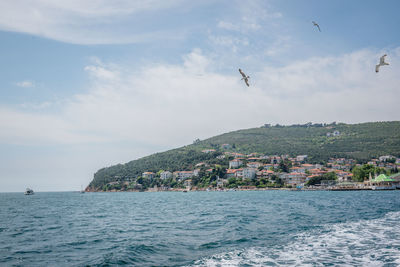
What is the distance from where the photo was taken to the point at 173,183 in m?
131

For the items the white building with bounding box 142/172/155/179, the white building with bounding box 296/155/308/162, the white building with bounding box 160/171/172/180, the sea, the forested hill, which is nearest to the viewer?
the sea

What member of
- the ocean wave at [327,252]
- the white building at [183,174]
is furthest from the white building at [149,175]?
the ocean wave at [327,252]

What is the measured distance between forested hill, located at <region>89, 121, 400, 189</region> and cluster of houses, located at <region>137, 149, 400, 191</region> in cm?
583

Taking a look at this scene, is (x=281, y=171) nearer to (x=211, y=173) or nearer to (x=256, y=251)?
(x=211, y=173)

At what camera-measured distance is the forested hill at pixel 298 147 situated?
444 ft

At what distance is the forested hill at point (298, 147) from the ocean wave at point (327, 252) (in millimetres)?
124550

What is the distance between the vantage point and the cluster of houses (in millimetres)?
106438

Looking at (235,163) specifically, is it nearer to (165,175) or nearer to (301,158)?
(301,158)

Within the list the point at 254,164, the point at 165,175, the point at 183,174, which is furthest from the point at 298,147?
the point at 165,175

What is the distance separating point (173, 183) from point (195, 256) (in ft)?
403

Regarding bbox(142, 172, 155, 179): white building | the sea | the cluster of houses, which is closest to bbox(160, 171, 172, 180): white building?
the cluster of houses

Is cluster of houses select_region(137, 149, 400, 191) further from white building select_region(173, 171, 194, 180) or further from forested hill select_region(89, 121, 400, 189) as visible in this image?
forested hill select_region(89, 121, 400, 189)

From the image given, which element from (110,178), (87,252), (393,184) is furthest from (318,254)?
(110,178)

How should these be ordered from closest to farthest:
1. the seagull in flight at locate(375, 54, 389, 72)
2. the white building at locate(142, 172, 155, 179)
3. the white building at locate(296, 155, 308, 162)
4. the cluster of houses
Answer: the seagull in flight at locate(375, 54, 389, 72) < the cluster of houses < the white building at locate(296, 155, 308, 162) < the white building at locate(142, 172, 155, 179)
